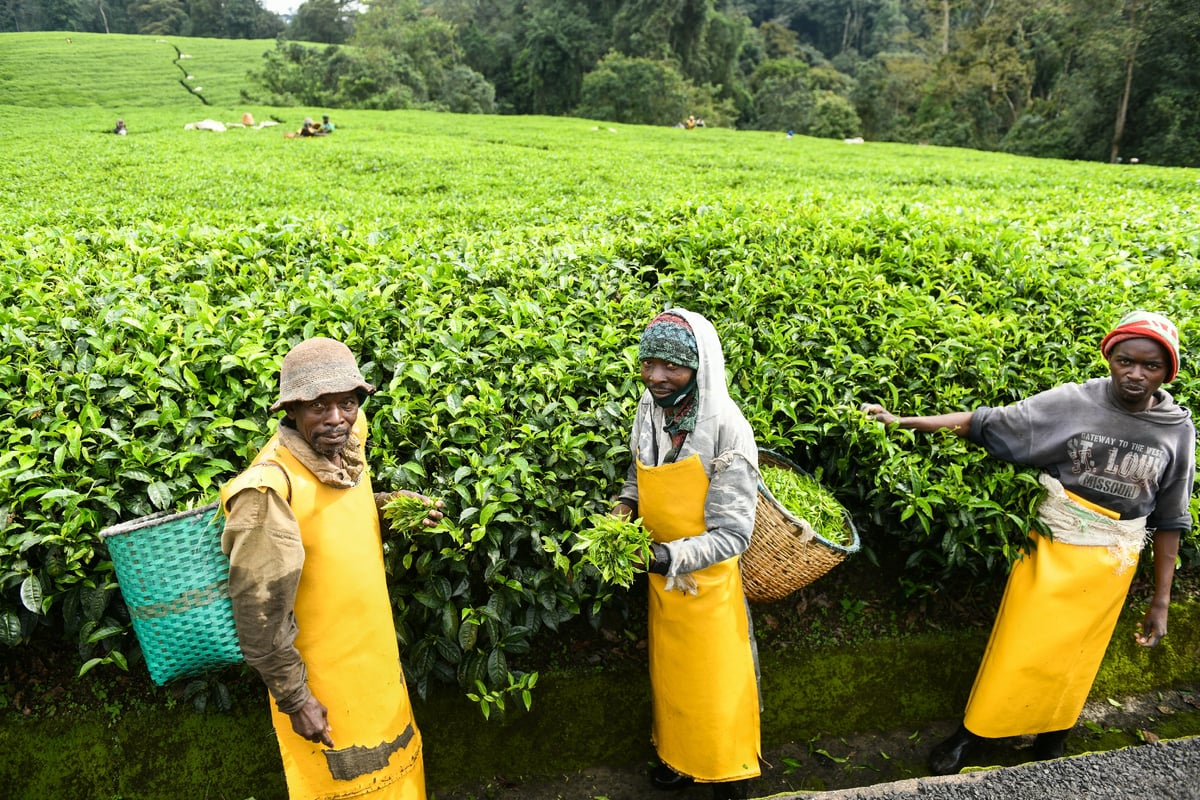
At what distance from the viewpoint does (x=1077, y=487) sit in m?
2.81

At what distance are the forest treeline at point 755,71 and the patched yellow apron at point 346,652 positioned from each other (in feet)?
98.0

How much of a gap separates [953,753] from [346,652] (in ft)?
8.19

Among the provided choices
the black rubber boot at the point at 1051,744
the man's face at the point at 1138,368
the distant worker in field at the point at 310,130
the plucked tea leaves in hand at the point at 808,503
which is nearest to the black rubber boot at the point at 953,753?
the black rubber boot at the point at 1051,744

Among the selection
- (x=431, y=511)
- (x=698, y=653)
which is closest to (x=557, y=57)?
(x=431, y=511)

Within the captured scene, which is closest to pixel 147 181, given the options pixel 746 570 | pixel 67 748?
pixel 67 748

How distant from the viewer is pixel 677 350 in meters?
2.25

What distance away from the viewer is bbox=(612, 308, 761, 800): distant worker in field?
2.32 meters

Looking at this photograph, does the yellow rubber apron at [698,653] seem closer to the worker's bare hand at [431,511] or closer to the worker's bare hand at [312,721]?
the worker's bare hand at [431,511]

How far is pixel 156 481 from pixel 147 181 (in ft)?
29.5

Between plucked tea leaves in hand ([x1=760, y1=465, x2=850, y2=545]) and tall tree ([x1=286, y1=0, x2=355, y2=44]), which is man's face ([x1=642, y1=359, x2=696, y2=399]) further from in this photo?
tall tree ([x1=286, y1=0, x2=355, y2=44])

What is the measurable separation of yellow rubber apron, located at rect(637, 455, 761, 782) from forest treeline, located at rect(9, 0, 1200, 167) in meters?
28.9

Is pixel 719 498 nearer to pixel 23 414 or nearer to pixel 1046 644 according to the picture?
pixel 1046 644

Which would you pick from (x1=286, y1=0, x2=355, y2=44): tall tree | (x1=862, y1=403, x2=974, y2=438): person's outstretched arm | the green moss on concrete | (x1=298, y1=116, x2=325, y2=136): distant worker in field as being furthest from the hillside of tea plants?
(x1=286, y1=0, x2=355, y2=44): tall tree

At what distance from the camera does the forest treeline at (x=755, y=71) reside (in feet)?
83.1
